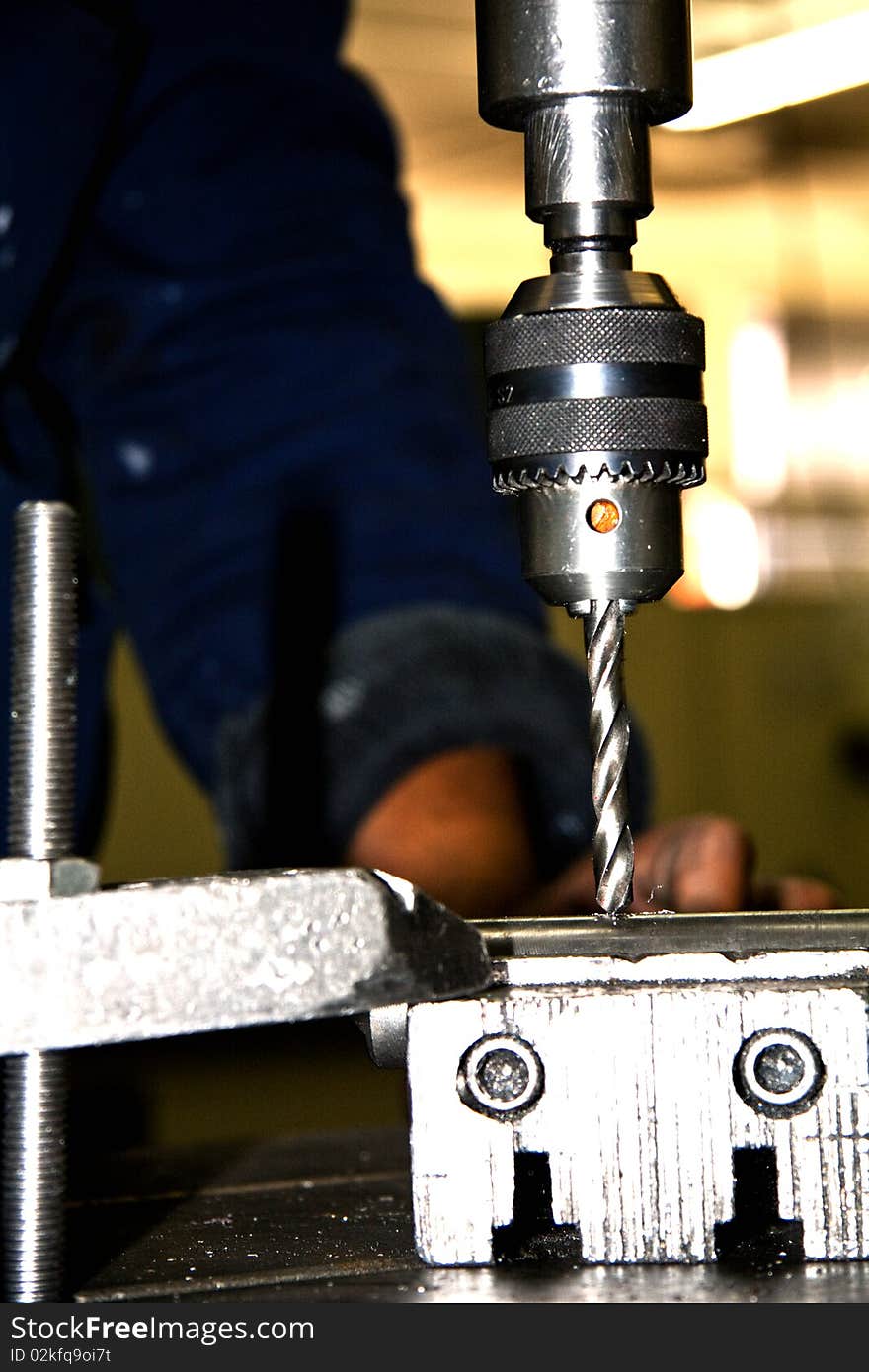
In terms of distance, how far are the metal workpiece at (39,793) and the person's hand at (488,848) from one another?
0.42 metres

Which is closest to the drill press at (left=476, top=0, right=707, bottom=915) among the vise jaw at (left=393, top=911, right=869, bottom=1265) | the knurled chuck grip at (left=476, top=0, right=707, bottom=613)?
the knurled chuck grip at (left=476, top=0, right=707, bottom=613)

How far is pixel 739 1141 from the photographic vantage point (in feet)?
1.59

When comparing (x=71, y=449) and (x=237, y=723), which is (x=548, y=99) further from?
(x=71, y=449)

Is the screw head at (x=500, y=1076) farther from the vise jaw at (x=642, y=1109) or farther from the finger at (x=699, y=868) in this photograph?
the finger at (x=699, y=868)

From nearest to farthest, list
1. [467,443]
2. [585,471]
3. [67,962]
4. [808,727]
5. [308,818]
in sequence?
[67,962]
[585,471]
[308,818]
[467,443]
[808,727]

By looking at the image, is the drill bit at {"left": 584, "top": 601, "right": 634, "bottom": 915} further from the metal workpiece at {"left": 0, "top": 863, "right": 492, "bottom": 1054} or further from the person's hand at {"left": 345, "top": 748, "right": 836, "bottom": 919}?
the person's hand at {"left": 345, "top": 748, "right": 836, "bottom": 919}

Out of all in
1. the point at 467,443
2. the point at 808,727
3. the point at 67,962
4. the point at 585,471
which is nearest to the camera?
the point at 67,962

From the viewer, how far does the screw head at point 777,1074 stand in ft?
1.58

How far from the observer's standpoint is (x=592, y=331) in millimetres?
516

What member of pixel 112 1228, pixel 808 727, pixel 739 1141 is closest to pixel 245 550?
pixel 112 1228

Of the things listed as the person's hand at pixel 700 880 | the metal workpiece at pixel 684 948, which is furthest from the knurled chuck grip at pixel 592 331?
the person's hand at pixel 700 880

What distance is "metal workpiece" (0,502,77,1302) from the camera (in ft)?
1.57

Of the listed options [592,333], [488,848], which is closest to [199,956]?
[592,333]

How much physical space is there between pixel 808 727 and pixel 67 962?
3.36 meters
